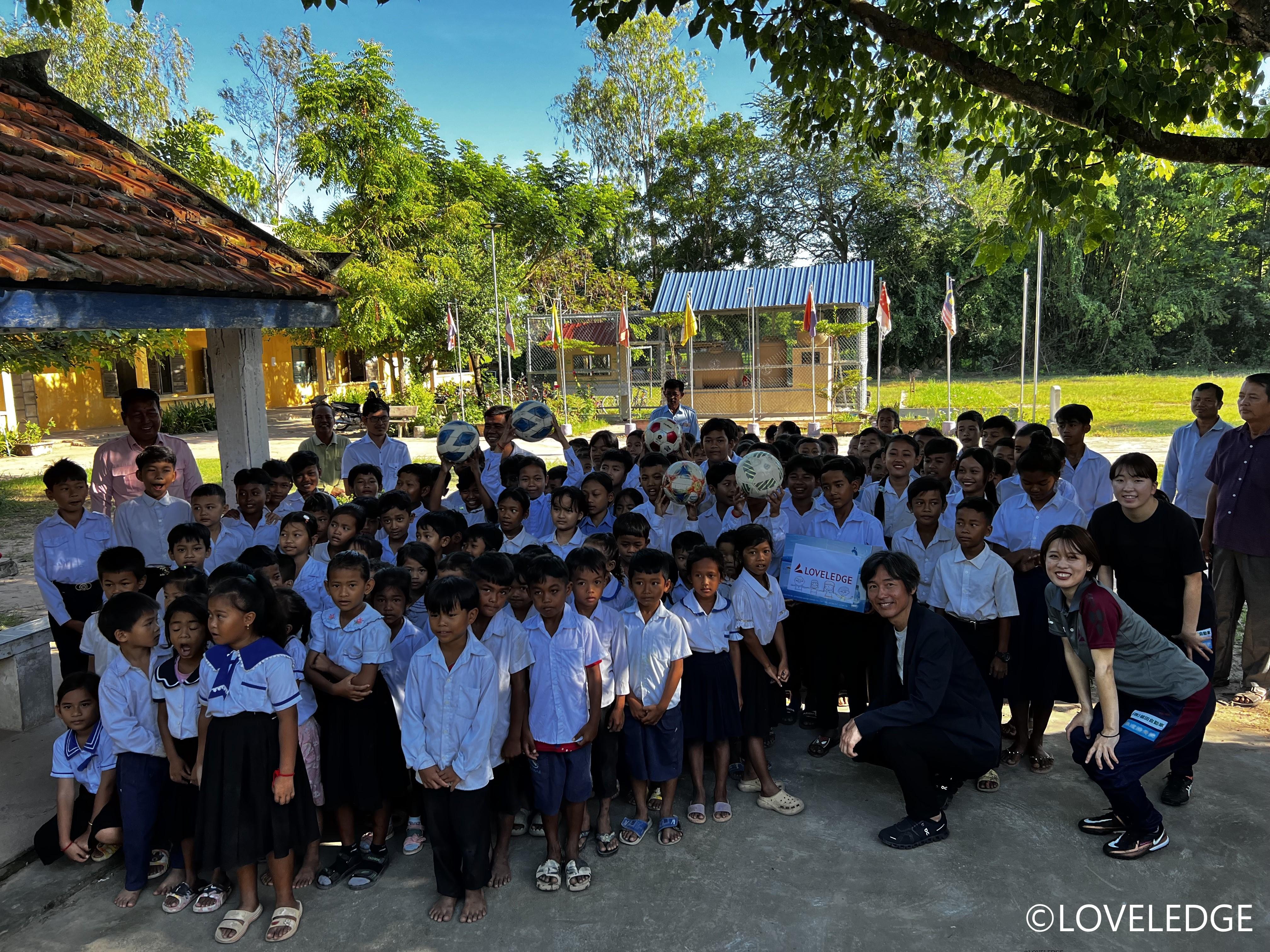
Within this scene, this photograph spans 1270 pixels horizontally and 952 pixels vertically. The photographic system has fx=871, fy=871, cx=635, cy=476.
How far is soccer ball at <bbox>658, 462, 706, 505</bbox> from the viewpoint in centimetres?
442

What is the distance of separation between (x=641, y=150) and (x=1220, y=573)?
3199cm

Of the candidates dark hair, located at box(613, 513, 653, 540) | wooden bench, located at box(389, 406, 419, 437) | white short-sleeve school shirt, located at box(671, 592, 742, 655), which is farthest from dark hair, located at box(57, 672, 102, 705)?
wooden bench, located at box(389, 406, 419, 437)

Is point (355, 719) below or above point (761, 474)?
below

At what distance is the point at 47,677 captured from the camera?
466cm

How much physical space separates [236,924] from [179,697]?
80 cm

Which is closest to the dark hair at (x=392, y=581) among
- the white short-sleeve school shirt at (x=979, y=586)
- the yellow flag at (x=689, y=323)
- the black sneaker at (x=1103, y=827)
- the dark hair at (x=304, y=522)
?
the dark hair at (x=304, y=522)

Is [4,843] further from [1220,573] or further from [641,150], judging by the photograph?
[641,150]

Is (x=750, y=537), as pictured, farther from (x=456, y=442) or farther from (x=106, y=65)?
(x=106, y=65)

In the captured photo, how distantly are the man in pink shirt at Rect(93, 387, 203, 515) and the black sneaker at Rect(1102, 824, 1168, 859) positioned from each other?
448 cm

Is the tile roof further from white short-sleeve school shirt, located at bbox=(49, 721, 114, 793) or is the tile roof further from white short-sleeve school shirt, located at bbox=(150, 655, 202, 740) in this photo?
white short-sleeve school shirt, located at bbox=(49, 721, 114, 793)

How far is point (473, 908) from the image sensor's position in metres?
3.00

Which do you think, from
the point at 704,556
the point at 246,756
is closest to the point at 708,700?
the point at 704,556

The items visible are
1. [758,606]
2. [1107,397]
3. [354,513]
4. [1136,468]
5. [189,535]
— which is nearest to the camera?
[1136,468]

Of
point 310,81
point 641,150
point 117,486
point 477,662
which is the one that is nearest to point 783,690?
point 477,662
